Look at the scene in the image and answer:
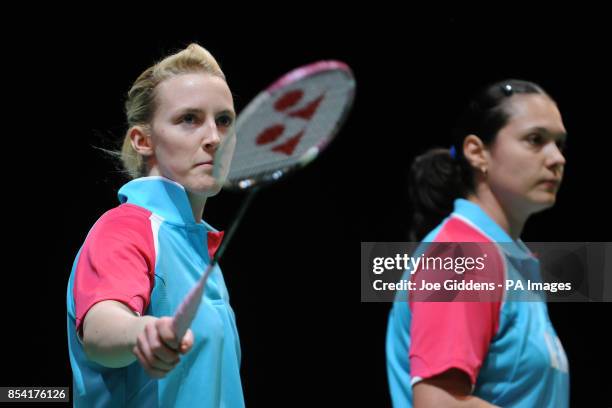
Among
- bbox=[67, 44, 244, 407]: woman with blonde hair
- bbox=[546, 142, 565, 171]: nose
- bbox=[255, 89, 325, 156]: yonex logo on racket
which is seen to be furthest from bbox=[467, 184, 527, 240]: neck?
bbox=[255, 89, 325, 156]: yonex logo on racket

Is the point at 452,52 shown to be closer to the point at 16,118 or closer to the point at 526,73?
the point at 526,73

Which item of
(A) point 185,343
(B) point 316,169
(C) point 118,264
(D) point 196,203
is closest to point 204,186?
(D) point 196,203

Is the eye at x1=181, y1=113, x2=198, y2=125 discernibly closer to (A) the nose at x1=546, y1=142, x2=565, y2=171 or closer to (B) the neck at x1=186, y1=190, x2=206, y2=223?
(B) the neck at x1=186, y1=190, x2=206, y2=223

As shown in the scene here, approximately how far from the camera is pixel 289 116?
1.30 m

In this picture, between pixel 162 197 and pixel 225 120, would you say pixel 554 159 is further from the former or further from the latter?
pixel 162 197

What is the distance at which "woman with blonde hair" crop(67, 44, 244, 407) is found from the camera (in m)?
1.28

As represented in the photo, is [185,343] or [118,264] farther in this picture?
[118,264]

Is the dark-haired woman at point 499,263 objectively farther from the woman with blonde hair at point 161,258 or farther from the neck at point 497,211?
the woman with blonde hair at point 161,258

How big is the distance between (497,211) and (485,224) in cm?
5

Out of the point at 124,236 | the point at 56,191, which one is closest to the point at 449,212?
the point at 124,236

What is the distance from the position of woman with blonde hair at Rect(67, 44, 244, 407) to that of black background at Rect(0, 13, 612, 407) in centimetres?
75

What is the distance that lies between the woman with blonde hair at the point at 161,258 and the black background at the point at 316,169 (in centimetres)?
75

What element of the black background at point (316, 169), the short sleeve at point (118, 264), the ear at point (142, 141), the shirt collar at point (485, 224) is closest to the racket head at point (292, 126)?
the short sleeve at point (118, 264)

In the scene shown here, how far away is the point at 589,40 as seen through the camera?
272cm
